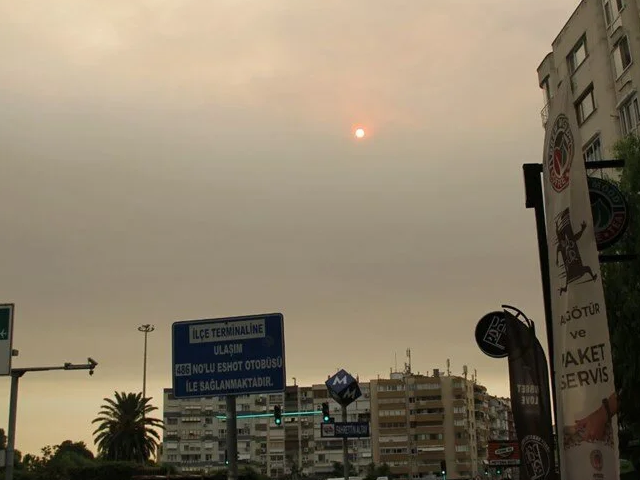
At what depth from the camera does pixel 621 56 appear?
33062 mm

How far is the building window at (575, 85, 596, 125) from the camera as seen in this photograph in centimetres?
3553

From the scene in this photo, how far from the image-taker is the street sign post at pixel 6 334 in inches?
771

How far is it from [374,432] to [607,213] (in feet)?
437

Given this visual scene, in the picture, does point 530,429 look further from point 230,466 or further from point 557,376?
point 230,466

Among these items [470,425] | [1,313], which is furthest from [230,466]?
[470,425]

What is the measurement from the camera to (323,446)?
6043 inches

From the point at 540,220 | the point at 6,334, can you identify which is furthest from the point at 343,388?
the point at 540,220

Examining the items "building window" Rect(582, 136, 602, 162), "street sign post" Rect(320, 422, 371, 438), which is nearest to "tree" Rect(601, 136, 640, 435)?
"street sign post" Rect(320, 422, 371, 438)

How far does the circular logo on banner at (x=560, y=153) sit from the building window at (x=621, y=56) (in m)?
28.0

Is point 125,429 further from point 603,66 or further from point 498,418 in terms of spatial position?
point 498,418

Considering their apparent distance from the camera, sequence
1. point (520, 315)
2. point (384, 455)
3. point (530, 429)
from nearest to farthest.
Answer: point (530, 429) < point (520, 315) < point (384, 455)

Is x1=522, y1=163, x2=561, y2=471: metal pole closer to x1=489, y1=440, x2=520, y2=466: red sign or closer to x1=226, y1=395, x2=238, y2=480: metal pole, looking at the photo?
x1=226, y1=395, x2=238, y2=480: metal pole

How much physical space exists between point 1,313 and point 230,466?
1382 centimetres

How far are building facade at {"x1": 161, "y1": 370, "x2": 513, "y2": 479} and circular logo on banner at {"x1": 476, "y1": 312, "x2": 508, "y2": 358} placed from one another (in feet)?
351
